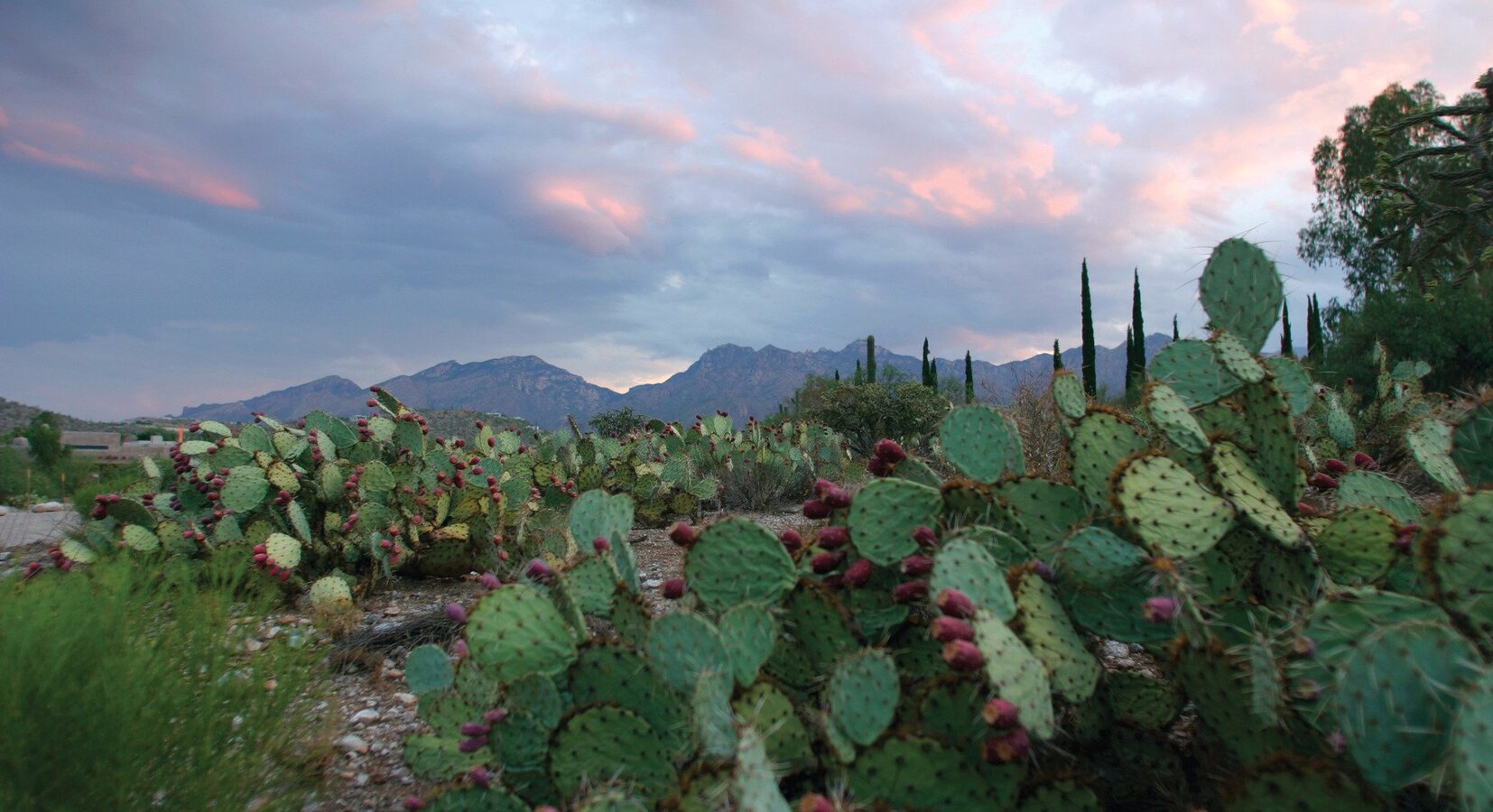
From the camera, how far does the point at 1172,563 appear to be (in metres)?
1.83

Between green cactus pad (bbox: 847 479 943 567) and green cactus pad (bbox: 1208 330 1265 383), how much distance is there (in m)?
0.89

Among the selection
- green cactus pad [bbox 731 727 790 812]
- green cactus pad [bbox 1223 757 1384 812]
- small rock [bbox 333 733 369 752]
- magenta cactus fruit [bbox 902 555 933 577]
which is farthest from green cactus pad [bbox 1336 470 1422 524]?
small rock [bbox 333 733 369 752]

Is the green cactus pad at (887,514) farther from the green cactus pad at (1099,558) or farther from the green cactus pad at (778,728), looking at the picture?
the green cactus pad at (778,728)

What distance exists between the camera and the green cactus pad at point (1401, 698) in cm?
144

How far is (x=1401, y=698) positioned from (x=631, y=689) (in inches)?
60.0

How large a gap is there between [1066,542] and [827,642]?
619 millimetres

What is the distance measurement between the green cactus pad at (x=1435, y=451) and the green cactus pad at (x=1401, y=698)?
1369mm

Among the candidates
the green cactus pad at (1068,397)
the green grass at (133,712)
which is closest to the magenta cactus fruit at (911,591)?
the green cactus pad at (1068,397)

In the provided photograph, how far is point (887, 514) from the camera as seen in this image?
86.1 inches

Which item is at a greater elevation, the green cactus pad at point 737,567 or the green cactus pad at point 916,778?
the green cactus pad at point 737,567

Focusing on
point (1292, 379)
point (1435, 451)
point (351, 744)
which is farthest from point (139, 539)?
point (1435, 451)

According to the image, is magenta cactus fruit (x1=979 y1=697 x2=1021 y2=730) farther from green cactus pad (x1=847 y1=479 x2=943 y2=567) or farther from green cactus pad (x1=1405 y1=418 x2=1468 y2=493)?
green cactus pad (x1=1405 y1=418 x2=1468 y2=493)

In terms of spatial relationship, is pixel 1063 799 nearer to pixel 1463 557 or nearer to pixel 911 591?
pixel 911 591

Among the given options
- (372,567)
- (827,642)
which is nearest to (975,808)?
(827,642)
